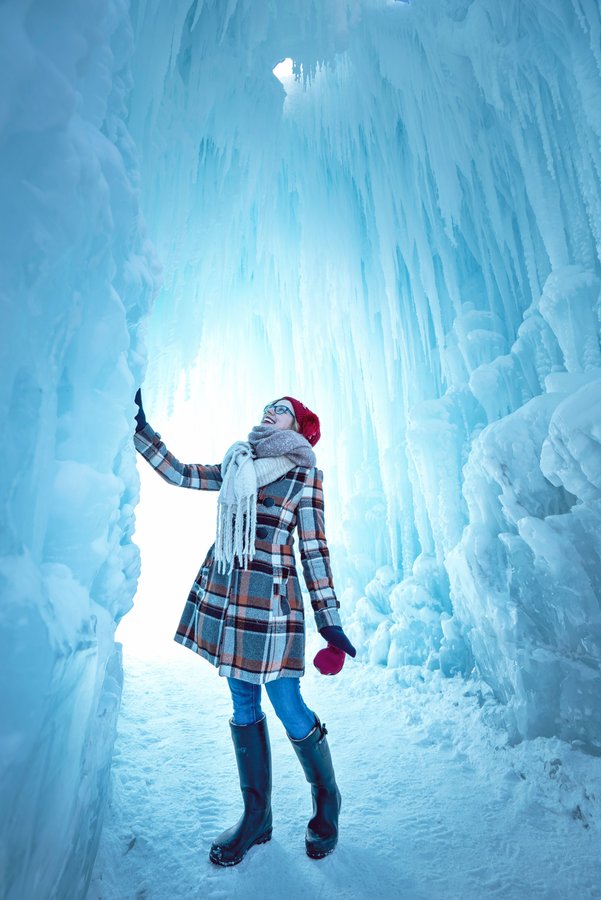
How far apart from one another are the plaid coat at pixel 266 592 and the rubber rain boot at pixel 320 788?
25cm

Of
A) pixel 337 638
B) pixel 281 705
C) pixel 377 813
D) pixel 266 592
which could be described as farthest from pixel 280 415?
pixel 377 813

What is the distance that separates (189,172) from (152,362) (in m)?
1.73

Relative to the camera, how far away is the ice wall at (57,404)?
0.81 m

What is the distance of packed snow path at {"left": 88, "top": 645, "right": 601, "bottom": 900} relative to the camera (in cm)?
138

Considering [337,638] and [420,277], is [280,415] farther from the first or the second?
[420,277]

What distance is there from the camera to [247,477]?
166 centimetres

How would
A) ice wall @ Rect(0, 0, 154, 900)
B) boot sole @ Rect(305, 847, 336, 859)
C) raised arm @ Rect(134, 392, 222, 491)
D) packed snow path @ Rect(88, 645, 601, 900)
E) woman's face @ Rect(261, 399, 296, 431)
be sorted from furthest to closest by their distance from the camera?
1. woman's face @ Rect(261, 399, 296, 431)
2. raised arm @ Rect(134, 392, 222, 491)
3. boot sole @ Rect(305, 847, 336, 859)
4. packed snow path @ Rect(88, 645, 601, 900)
5. ice wall @ Rect(0, 0, 154, 900)

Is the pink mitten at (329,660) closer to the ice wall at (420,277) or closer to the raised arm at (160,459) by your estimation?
the raised arm at (160,459)

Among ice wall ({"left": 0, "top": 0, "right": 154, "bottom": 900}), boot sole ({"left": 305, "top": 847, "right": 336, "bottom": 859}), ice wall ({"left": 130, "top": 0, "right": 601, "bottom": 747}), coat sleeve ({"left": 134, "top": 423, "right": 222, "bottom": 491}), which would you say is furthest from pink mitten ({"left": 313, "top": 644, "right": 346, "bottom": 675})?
ice wall ({"left": 130, "top": 0, "right": 601, "bottom": 747})

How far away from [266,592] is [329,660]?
0.34 m

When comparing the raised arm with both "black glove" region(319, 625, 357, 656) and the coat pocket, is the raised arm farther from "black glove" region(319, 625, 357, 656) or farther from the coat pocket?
"black glove" region(319, 625, 357, 656)

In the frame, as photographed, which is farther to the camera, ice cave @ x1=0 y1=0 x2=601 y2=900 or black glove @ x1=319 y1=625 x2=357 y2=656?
black glove @ x1=319 y1=625 x2=357 y2=656

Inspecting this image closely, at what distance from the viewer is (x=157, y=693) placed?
349 centimetres

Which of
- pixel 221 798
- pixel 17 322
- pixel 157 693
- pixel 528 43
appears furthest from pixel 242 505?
pixel 528 43
